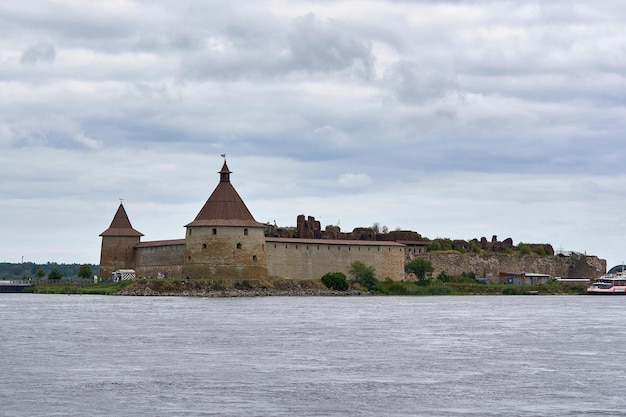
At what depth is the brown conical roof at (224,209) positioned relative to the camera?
223 ft

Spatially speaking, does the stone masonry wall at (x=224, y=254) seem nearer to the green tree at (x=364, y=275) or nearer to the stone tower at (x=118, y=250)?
the green tree at (x=364, y=275)

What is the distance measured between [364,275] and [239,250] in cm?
989

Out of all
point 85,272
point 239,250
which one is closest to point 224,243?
point 239,250

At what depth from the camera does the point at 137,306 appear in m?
47.5

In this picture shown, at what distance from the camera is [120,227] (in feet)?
251

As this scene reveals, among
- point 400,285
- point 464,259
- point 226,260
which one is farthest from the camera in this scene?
point 464,259

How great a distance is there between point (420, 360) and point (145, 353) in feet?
20.6

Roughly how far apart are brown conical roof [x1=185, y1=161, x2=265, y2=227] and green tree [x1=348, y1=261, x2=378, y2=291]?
339 inches

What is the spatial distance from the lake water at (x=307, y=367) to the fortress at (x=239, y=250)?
96.8ft

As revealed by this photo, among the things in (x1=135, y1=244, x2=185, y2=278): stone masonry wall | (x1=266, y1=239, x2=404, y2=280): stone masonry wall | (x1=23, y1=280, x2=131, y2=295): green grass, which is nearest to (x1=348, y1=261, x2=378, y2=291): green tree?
(x1=266, y1=239, x2=404, y2=280): stone masonry wall

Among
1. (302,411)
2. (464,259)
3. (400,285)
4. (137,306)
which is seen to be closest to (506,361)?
(302,411)

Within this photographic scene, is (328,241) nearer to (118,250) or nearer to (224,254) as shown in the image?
(224,254)

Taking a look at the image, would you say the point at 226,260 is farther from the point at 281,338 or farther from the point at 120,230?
the point at 281,338

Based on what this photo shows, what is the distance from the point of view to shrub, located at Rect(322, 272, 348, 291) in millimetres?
70000
